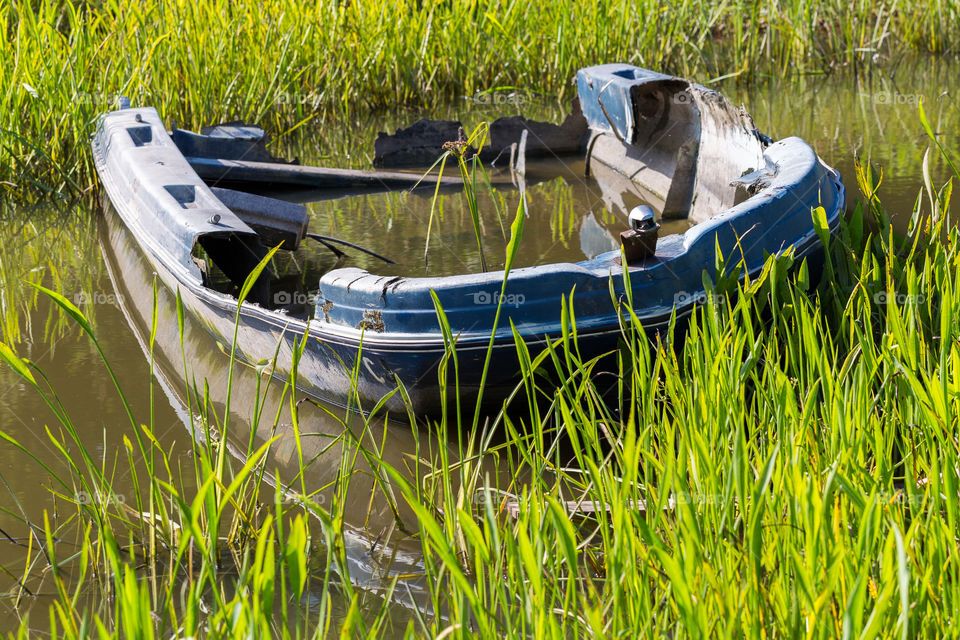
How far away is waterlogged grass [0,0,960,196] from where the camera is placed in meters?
5.44

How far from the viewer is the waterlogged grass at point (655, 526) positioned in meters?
1.41

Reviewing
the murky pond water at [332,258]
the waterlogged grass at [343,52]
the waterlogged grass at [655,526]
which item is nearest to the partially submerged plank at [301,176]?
the murky pond water at [332,258]

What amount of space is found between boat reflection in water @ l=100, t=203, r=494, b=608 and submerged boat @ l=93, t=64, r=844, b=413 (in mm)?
125

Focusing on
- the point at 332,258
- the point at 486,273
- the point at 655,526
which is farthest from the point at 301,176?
the point at 655,526

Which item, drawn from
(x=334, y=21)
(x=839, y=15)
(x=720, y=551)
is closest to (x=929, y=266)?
(x=720, y=551)

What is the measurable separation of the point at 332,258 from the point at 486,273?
2.07 meters

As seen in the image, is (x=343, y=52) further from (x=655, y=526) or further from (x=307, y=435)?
(x=655, y=526)

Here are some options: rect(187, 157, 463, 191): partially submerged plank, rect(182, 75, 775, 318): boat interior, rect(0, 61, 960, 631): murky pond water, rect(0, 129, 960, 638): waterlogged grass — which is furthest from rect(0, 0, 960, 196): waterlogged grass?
rect(0, 129, 960, 638): waterlogged grass

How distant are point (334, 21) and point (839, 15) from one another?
168 inches

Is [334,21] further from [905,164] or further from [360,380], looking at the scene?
[360,380]

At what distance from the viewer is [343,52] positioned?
22.9ft

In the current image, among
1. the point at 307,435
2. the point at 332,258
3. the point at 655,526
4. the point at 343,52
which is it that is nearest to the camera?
the point at 655,526

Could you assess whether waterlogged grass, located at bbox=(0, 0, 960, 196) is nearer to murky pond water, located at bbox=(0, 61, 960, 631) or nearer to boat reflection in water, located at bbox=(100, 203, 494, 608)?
murky pond water, located at bbox=(0, 61, 960, 631)

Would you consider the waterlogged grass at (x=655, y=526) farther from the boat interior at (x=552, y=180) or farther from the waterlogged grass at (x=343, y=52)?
the waterlogged grass at (x=343, y=52)
